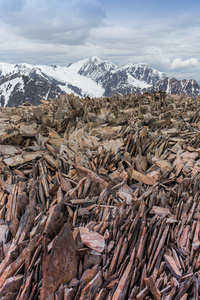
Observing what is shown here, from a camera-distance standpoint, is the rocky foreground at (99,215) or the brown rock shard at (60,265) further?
the rocky foreground at (99,215)

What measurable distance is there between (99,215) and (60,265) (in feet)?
3.74

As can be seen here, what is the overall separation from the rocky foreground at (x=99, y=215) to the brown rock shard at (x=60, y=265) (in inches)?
0.5

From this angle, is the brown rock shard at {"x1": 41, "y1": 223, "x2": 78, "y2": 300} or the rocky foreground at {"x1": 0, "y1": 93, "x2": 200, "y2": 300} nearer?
the brown rock shard at {"x1": 41, "y1": 223, "x2": 78, "y2": 300}

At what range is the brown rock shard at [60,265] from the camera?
3.13m

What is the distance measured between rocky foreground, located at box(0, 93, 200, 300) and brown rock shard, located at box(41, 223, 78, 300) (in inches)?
0.5

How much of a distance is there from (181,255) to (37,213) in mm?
2509

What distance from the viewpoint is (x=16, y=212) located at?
4242mm

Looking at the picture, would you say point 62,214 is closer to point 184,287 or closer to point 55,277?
point 55,277

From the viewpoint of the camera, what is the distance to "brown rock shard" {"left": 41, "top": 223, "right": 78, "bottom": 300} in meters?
3.13

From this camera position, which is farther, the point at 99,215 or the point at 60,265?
the point at 99,215

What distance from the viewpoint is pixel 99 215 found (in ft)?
13.7

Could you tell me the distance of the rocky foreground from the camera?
330 cm

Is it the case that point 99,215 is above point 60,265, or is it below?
above

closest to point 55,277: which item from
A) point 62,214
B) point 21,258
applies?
point 21,258
